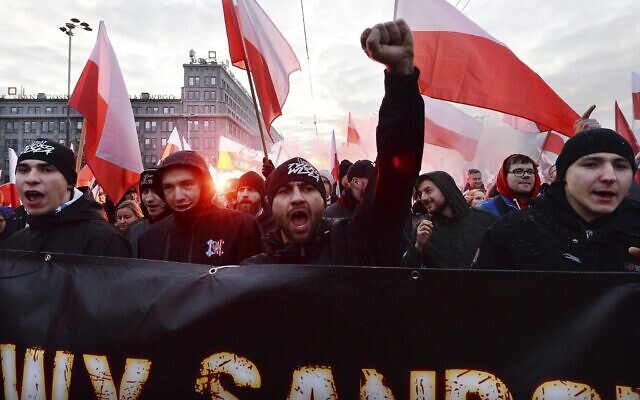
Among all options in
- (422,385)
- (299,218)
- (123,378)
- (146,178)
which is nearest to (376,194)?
(299,218)

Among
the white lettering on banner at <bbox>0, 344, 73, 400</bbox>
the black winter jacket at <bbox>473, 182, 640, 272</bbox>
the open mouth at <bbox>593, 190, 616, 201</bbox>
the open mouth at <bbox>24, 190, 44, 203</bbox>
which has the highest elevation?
the open mouth at <bbox>24, 190, 44, 203</bbox>

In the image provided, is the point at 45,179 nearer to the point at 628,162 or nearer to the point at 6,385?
the point at 6,385

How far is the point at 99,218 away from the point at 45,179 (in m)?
0.37

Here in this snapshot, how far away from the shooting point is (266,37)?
498 cm

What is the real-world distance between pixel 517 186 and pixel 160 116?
88.5m

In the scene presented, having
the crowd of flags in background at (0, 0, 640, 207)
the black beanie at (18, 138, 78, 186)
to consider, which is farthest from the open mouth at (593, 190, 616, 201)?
the black beanie at (18, 138, 78, 186)

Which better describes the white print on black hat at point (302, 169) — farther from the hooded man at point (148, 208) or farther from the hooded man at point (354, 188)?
the hooded man at point (354, 188)

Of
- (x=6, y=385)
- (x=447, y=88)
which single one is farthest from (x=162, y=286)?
(x=447, y=88)

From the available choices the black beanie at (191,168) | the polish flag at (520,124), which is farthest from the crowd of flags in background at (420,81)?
the black beanie at (191,168)

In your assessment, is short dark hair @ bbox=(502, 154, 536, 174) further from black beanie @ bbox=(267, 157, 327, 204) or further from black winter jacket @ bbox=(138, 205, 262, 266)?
black beanie @ bbox=(267, 157, 327, 204)

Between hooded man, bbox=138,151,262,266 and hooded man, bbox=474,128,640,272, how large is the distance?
1592 millimetres

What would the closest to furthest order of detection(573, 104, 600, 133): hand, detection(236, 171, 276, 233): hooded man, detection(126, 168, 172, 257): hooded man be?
detection(573, 104, 600, 133): hand < detection(126, 168, 172, 257): hooded man < detection(236, 171, 276, 233): hooded man

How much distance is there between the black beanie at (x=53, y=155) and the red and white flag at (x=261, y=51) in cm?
197

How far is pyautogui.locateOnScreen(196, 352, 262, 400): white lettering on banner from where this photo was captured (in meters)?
1.73
